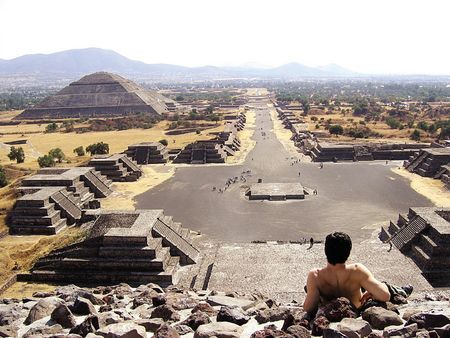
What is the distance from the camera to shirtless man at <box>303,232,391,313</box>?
655cm

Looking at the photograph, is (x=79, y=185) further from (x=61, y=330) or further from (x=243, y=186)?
(x=61, y=330)

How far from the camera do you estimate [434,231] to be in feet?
63.1

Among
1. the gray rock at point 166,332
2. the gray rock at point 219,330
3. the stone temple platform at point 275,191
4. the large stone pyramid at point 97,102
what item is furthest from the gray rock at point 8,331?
the large stone pyramid at point 97,102

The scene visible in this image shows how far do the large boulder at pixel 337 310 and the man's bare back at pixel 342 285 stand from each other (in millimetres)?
143

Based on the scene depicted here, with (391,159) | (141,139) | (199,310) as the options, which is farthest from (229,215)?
(141,139)

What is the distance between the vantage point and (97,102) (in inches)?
4284

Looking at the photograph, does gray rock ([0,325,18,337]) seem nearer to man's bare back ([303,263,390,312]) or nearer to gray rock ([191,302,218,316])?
gray rock ([191,302,218,316])

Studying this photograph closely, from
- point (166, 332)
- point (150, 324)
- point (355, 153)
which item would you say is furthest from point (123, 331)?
point (355, 153)

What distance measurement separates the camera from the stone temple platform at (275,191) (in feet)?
106

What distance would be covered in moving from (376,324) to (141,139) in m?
62.2

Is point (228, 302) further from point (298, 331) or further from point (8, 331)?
point (8, 331)

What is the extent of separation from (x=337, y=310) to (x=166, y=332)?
9.17 feet

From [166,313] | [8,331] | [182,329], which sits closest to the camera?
[182,329]

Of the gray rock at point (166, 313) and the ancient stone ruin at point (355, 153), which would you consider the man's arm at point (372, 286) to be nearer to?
the gray rock at point (166, 313)
